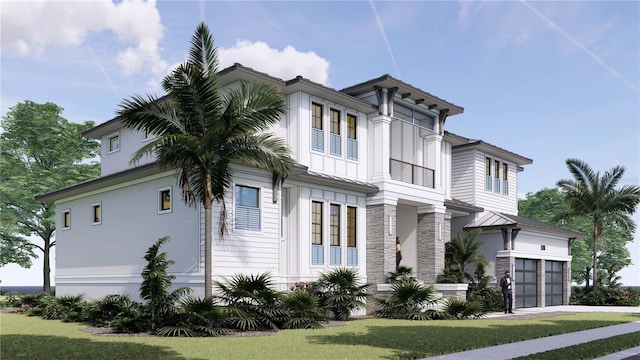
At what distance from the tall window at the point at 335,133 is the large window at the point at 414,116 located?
295cm

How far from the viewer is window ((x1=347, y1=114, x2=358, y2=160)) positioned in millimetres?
25188

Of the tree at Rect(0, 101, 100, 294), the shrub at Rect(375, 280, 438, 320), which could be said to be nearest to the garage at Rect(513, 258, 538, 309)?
the shrub at Rect(375, 280, 438, 320)

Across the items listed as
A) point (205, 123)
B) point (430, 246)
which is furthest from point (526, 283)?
point (205, 123)

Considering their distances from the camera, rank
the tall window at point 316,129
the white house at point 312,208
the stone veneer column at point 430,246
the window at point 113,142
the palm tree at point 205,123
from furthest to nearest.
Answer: the window at point 113,142 → the stone veneer column at point 430,246 → the tall window at point 316,129 → the white house at point 312,208 → the palm tree at point 205,123

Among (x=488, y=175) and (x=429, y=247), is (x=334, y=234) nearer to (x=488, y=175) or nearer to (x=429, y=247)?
(x=429, y=247)

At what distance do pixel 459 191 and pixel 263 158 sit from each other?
703 inches

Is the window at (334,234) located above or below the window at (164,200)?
below

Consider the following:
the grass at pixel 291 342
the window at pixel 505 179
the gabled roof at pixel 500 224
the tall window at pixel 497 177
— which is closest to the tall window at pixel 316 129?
the grass at pixel 291 342

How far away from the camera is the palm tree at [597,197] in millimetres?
37312

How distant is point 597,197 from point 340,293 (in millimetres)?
23195

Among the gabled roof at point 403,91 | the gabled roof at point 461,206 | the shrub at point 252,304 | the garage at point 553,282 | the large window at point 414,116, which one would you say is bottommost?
the garage at point 553,282

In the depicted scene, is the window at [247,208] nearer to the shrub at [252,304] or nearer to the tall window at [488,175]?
the shrub at [252,304]

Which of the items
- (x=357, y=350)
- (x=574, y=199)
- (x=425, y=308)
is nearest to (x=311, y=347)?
(x=357, y=350)

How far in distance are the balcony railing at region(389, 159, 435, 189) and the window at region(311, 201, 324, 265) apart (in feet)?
14.9
